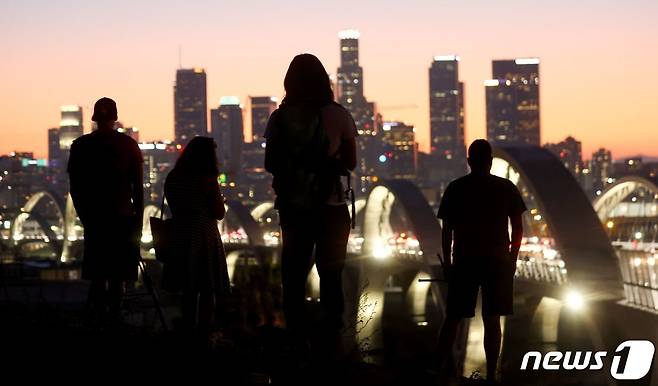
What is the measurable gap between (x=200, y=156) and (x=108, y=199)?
819 mm

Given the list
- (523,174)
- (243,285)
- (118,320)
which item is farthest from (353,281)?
(118,320)

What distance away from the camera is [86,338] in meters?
11.6

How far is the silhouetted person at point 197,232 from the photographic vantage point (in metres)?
11.7

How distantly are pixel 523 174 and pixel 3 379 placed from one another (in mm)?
52701

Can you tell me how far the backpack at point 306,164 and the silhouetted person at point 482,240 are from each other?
6.36 ft

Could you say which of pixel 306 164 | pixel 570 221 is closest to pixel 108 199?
pixel 306 164

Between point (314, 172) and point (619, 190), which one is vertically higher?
point (314, 172)

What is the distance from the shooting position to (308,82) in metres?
9.81

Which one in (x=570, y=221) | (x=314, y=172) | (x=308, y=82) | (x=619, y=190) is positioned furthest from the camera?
(x=619, y=190)

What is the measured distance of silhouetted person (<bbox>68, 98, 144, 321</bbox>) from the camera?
1188 centimetres

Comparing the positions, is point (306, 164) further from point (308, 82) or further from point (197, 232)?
point (197, 232)

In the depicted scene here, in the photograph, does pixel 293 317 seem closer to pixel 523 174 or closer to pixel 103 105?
pixel 103 105

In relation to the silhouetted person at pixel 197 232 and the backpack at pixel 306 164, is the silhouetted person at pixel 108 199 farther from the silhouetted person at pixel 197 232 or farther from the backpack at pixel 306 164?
the backpack at pixel 306 164

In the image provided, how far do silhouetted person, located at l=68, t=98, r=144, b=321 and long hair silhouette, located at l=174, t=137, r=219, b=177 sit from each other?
1.35 feet
